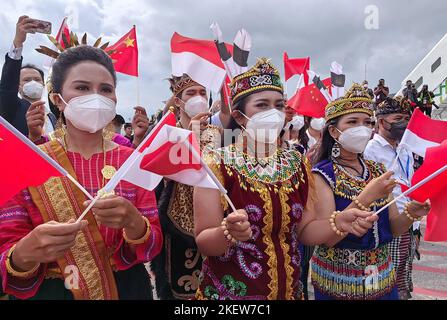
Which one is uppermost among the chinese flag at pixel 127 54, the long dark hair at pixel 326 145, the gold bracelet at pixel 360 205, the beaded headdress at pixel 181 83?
the chinese flag at pixel 127 54

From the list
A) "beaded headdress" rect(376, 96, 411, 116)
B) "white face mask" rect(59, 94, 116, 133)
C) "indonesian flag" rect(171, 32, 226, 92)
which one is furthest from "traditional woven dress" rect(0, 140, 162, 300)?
"beaded headdress" rect(376, 96, 411, 116)

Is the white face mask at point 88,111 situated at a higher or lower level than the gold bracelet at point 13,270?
higher

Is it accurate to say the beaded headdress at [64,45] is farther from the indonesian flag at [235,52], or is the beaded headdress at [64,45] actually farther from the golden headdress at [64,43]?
the indonesian flag at [235,52]

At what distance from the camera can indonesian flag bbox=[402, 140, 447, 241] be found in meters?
2.08

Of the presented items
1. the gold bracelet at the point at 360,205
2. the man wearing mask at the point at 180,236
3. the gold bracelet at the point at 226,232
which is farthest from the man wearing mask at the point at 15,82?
the gold bracelet at the point at 360,205

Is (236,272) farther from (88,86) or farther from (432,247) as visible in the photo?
(432,247)

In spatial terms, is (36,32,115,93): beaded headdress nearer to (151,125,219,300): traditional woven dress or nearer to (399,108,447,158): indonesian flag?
(151,125,219,300): traditional woven dress

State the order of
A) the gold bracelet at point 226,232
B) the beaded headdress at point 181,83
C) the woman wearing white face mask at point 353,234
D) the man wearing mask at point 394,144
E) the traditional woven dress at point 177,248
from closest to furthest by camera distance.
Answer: the gold bracelet at point 226,232 → the woman wearing white face mask at point 353,234 → the traditional woven dress at point 177,248 → the beaded headdress at point 181,83 → the man wearing mask at point 394,144

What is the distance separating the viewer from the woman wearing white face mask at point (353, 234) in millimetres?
2371

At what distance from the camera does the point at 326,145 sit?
109 inches

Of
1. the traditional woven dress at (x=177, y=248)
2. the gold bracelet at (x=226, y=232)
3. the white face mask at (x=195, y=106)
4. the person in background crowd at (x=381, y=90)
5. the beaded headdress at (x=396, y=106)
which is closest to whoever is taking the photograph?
the gold bracelet at (x=226, y=232)

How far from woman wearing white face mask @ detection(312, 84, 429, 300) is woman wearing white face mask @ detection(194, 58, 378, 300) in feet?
1.03

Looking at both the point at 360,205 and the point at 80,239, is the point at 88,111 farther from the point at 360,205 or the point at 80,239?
the point at 360,205
